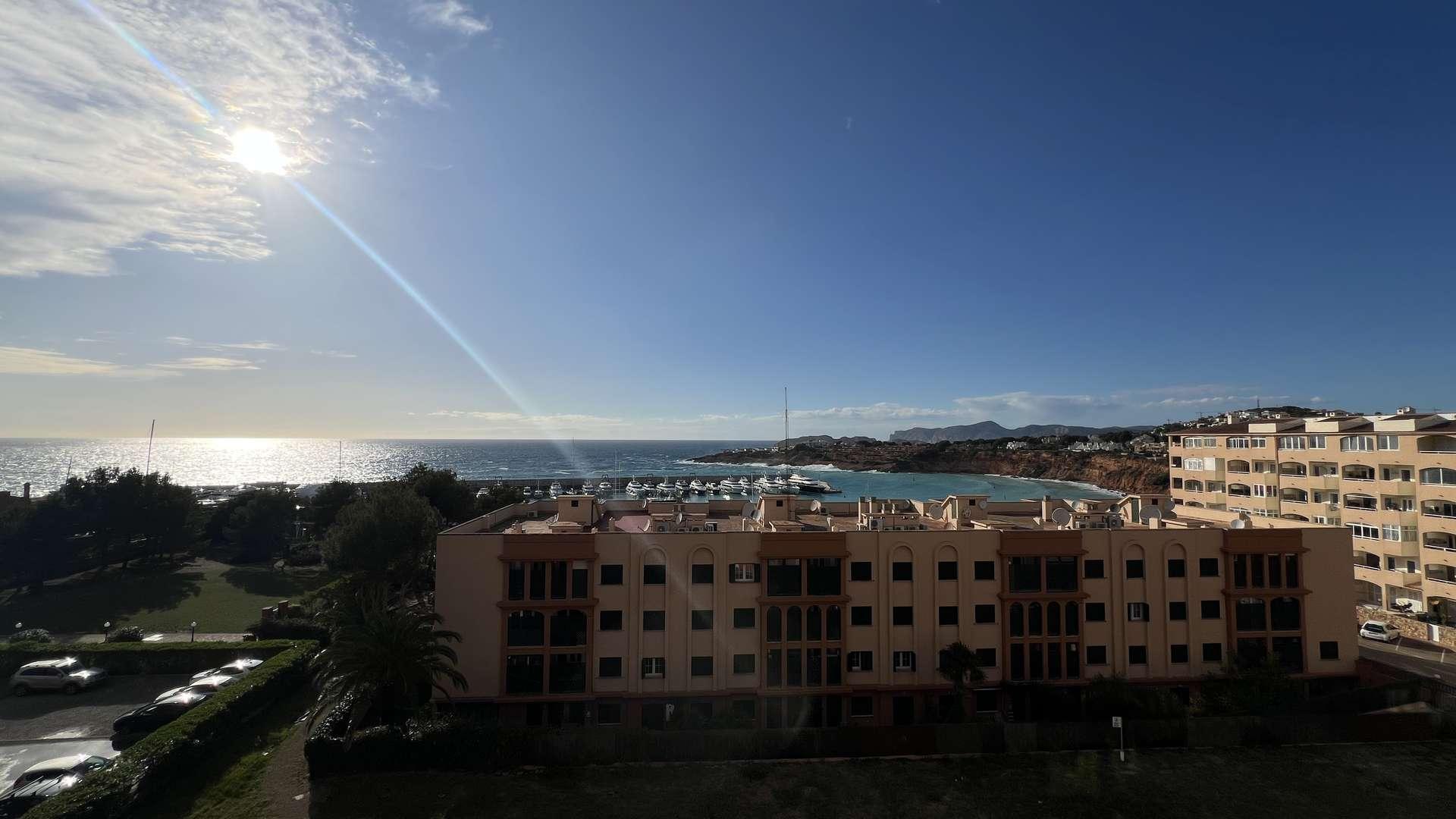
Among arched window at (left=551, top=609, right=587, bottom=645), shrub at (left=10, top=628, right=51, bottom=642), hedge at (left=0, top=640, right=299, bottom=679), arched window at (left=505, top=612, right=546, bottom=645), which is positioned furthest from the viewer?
shrub at (left=10, top=628, right=51, bottom=642)

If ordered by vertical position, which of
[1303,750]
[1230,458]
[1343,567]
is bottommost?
[1303,750]

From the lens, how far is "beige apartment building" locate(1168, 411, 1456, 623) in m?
45.0

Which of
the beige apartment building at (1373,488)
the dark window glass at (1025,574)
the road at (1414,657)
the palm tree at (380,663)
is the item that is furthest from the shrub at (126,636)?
the beige apartment building at (1373,488)

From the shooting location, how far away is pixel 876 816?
21.4 m

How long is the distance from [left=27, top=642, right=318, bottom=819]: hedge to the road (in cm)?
5726

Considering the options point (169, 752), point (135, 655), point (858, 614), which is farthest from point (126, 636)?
point (858, 614)

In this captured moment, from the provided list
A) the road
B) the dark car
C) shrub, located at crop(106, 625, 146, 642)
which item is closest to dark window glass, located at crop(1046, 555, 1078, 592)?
the road

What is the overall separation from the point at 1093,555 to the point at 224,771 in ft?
133

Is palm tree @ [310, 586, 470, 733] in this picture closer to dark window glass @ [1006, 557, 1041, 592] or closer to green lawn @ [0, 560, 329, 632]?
green lawn @ [0, 560, 329, 632]

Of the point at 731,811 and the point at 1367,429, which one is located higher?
the point at 1367,429

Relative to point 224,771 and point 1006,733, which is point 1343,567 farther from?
point 224,771

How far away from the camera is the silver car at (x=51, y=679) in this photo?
3119cm

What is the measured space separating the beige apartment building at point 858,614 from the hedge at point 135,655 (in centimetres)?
1634

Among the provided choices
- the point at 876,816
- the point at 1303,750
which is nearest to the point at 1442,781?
the point at 1303,750
